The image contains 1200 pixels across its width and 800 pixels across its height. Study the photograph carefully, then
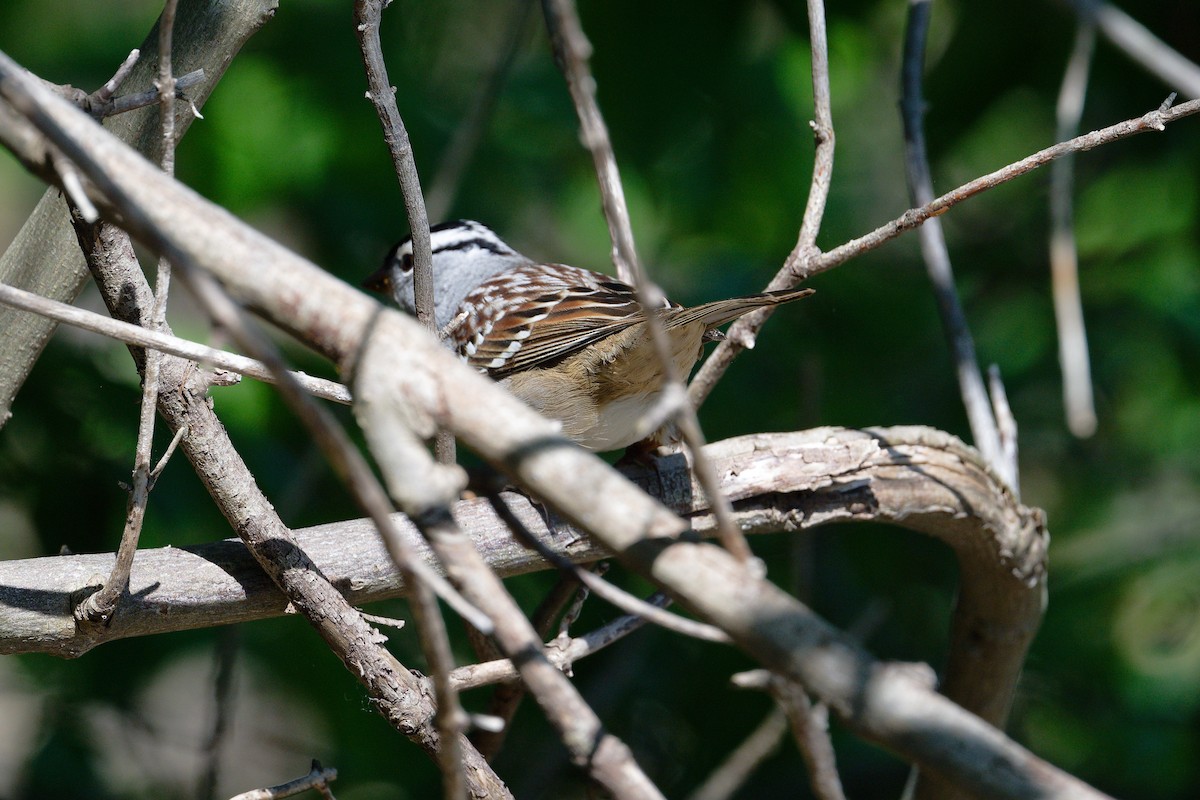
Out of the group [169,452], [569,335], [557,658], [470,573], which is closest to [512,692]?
[557,658]

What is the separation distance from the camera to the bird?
7.73 feet

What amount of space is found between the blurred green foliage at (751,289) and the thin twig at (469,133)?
0.51 ft

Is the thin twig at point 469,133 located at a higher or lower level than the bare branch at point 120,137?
higher

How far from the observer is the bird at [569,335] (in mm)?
2357

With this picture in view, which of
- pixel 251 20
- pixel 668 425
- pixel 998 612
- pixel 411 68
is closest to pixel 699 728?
pixel 998 612

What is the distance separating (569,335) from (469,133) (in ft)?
2.13

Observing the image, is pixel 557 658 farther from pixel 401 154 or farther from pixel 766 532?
pixel 401 154

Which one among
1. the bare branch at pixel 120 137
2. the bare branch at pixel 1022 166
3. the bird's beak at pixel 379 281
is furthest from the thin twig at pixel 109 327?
the bird's beak at pixel 379 281

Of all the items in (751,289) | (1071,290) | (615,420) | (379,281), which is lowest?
(615,420)

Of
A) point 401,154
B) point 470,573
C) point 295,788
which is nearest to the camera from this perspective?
point 470,573

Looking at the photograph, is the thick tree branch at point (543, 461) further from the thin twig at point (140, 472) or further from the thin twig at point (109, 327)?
the thin twig at point (140, 472)

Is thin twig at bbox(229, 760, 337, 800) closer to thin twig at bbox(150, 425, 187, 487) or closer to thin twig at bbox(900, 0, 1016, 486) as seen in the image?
thin twig at bbox(150, 425, 187, 487)

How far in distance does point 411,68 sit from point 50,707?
2.11 m

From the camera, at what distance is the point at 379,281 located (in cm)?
340
